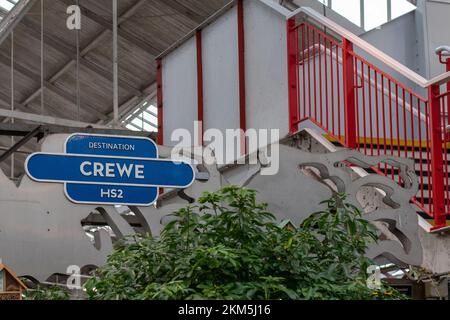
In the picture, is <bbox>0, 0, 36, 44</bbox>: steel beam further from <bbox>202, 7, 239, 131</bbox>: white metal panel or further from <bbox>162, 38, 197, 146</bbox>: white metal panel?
<bbox>202, 7, 239, 131</bbox>: white metal panel

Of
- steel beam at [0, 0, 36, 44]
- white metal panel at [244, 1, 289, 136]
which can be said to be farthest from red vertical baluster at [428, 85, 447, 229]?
steel beam at [0, 0, 36, 44]

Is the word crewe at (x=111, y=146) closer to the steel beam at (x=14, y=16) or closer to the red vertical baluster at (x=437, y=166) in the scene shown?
the red vertical baluster at (x=437, y=166)

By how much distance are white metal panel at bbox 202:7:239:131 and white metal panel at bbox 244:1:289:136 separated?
0.24 m

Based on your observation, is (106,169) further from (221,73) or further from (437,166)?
(221,73)

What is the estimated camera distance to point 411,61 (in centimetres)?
1506

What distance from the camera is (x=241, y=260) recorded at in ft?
21.7

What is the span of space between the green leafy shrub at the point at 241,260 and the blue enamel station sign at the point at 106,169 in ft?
4.85

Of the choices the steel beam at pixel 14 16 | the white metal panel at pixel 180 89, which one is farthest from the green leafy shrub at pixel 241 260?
the steel beam at pixel 14 16

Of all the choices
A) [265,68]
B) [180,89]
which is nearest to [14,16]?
[180,89]

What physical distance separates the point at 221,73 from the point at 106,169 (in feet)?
10.5

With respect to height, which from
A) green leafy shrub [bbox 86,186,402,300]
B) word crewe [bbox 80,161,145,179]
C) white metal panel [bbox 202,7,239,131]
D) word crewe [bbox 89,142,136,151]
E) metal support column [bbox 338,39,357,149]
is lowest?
green leafy shrub [bbox 86,186,402,300]

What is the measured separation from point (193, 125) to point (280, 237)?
5408mm

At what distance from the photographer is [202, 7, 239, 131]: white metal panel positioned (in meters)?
11.4
